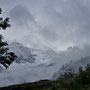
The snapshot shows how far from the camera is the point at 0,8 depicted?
2894 cm

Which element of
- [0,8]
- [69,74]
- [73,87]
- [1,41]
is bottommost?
[73,87]

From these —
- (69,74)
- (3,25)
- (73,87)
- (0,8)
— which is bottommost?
(73,87)

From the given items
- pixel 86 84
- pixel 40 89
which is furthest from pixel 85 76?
pixel 40 89

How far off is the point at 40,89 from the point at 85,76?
554 centimetres

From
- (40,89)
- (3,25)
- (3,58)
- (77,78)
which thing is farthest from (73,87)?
(3,25)

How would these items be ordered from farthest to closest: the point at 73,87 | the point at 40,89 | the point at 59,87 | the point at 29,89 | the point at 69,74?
the point at 29,89 → the point at 40,89 → the point at 69,74 → the point at 59,87 → the point at 73,87

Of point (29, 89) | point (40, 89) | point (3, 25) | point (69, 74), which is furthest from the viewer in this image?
point (3, 25)

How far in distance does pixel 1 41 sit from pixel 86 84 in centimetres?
1256

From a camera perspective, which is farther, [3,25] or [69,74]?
[3,25]

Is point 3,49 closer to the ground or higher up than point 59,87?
higher up

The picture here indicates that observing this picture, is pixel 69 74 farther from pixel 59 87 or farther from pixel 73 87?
pixel 73 87

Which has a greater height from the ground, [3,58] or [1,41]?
[1,41]

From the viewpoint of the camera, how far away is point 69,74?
20094mm

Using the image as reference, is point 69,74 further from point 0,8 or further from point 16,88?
point 0,8
